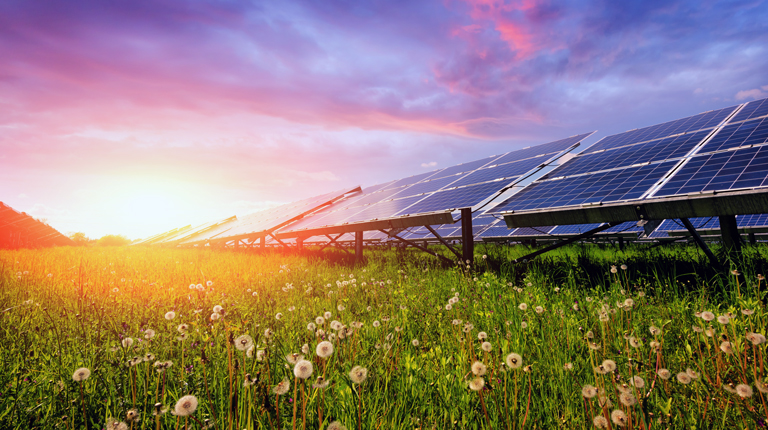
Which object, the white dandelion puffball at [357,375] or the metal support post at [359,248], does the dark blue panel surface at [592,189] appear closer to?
the metal support post at [359,248]

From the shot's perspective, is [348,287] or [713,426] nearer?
[713,426]

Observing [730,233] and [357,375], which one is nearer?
[357,375]

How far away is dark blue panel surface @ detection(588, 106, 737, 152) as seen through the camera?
9.73m

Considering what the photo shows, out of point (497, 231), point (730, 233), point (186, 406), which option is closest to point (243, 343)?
point (186, 406)

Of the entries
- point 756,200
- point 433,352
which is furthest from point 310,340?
point 756,200

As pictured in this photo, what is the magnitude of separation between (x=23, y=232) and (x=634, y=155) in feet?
175

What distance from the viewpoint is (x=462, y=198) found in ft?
29.3

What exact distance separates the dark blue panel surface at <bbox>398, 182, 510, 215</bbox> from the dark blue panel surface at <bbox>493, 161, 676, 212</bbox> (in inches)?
26.9

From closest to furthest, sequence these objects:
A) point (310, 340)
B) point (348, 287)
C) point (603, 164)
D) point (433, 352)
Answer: point (433, 352) < point (310, 340) < point (348, 287) < point (603, 164)

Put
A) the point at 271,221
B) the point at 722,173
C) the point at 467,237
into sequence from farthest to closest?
the point at 271,221
the point at 467,237
the point at 722,173

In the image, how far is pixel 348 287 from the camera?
568 centimetres

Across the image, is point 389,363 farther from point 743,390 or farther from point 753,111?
point 753,111

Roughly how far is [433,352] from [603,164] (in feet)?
27.3

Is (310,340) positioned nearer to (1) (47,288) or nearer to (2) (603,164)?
(1) (47,288)
